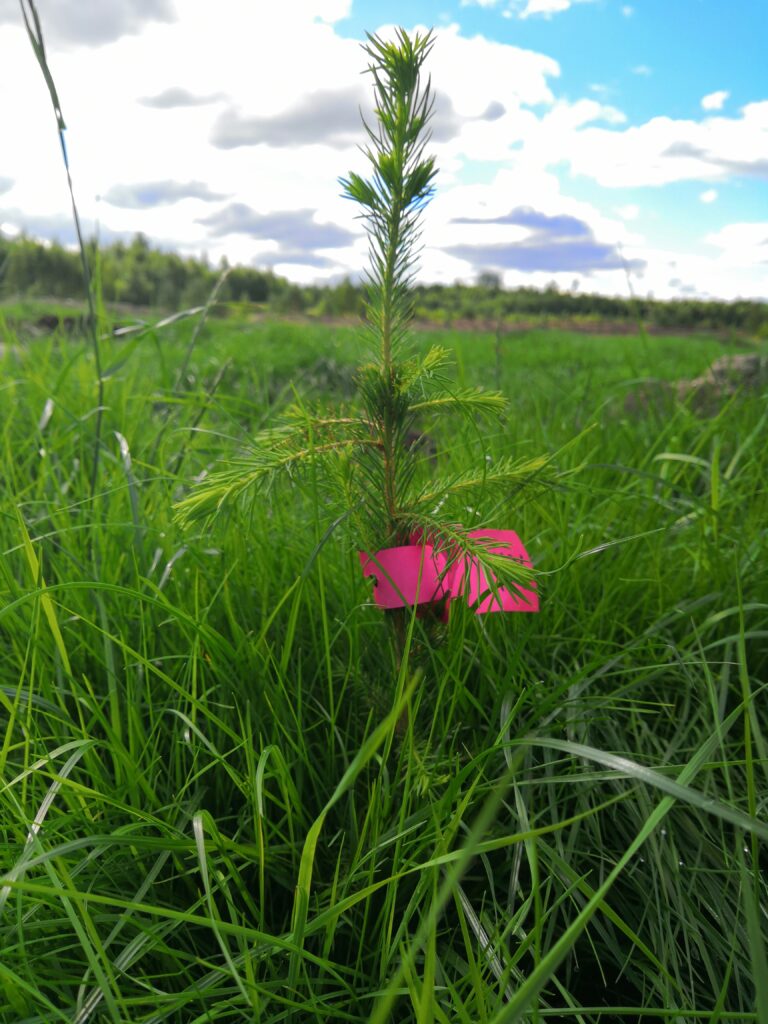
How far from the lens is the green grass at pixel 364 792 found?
0.90 m

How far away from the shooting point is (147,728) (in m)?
1.32

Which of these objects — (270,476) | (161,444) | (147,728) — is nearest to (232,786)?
(147,728)

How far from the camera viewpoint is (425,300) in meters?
1.32

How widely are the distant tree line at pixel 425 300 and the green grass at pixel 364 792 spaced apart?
583 mm

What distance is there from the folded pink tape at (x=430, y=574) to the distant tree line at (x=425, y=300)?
34cm

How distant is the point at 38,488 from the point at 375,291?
4.44 ft

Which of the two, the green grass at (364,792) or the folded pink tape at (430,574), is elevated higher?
the folded pink tape at (430,574)

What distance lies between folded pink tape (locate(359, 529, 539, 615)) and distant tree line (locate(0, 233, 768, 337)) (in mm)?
336

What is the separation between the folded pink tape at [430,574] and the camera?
3.24ft

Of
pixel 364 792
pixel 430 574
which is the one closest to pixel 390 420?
pixel 430 574

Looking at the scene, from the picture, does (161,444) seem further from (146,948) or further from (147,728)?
(146,948)

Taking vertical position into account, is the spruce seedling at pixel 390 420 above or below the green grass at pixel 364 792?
above

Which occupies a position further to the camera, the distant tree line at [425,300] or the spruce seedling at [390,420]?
the distant tree line at [425,300]

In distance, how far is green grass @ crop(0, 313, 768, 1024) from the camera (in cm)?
90
